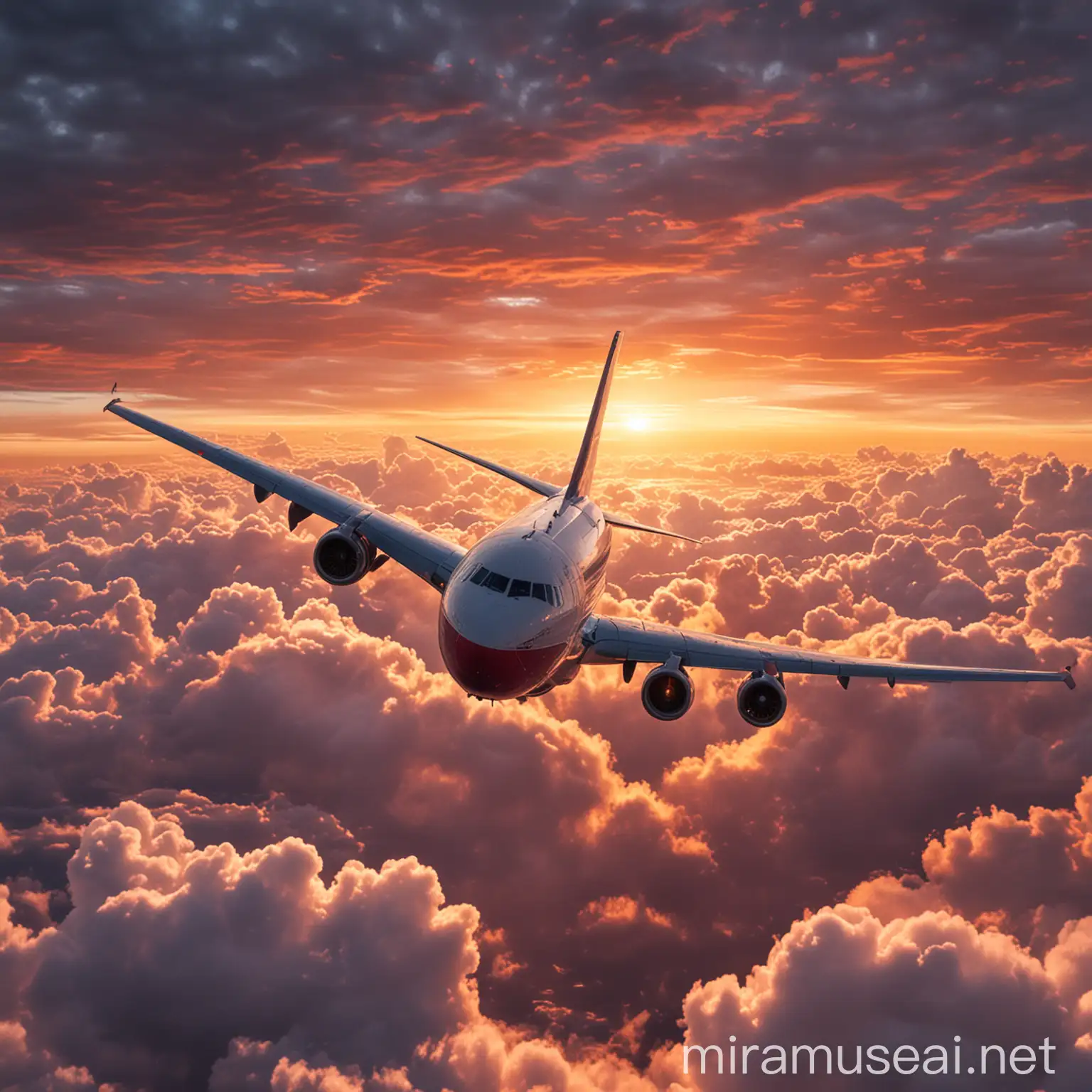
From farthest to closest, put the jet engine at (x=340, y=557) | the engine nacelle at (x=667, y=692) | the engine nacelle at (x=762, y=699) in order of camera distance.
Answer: the jet engine at (x=340, y=557) → the engine nacelle at (x=762, y=699) → the engine nacelle at (x=667, y=692)

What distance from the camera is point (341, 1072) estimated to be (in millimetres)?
159625

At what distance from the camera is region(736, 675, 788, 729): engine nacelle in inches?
1243

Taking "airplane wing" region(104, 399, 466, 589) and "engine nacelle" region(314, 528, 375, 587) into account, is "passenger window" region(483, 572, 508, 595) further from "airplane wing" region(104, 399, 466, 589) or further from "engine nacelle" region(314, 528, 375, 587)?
"engine nacelle" region(314, 528, 375, 587)

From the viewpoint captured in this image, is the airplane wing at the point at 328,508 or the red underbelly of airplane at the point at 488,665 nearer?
the red underbelly of airplane at the point at 488,665

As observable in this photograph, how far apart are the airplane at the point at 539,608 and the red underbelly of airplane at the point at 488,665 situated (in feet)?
0.16

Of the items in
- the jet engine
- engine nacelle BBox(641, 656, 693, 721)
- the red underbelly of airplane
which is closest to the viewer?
the red underbelly of airplane

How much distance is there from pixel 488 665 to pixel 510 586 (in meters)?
3.09

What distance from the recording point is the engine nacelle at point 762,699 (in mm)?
31578

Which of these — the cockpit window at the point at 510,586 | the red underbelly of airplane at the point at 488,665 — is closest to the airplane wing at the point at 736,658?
the cockpit window at the point at 510,586

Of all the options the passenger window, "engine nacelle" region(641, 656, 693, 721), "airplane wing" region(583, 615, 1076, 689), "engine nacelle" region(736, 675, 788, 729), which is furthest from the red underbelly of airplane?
"engine nacelle" region(736, 675, 788, 729)

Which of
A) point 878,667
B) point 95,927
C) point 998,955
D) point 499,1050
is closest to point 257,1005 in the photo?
point 95,927

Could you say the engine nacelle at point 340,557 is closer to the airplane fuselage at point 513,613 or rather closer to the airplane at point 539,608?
the airplane at point 539,608

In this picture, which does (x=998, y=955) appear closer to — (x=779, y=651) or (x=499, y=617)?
(x=779, y=651)

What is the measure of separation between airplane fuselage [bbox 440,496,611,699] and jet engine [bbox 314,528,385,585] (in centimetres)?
869
